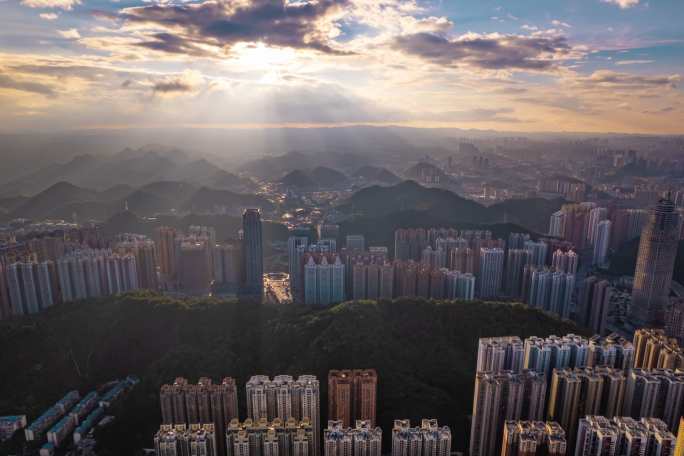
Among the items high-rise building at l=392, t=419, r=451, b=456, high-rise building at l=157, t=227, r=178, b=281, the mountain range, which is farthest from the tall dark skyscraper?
the mountain range

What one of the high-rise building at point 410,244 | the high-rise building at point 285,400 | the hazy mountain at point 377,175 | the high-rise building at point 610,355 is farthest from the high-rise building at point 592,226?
the hazy mountain at point 377,175

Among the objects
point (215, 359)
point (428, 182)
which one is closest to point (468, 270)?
point (215, 359)

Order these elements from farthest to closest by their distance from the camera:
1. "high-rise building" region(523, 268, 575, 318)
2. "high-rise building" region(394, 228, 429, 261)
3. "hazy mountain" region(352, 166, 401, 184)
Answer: "hazy mountain" region(352, 166, 401, 184) → "high-rise building" region(394, 228, 429, 261) → "high-rise building" region(523, 268, 575, 318)

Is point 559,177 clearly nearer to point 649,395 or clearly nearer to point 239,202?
point 239,202

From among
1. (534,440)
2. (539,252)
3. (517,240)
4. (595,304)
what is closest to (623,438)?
(534,440)

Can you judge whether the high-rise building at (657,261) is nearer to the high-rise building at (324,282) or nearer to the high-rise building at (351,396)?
the high-rise building at (324,282)

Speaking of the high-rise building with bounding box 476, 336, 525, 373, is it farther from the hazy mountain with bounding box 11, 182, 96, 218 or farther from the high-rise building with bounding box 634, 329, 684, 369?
the hazy mountain with bounding box 11, 182, 96, 218
